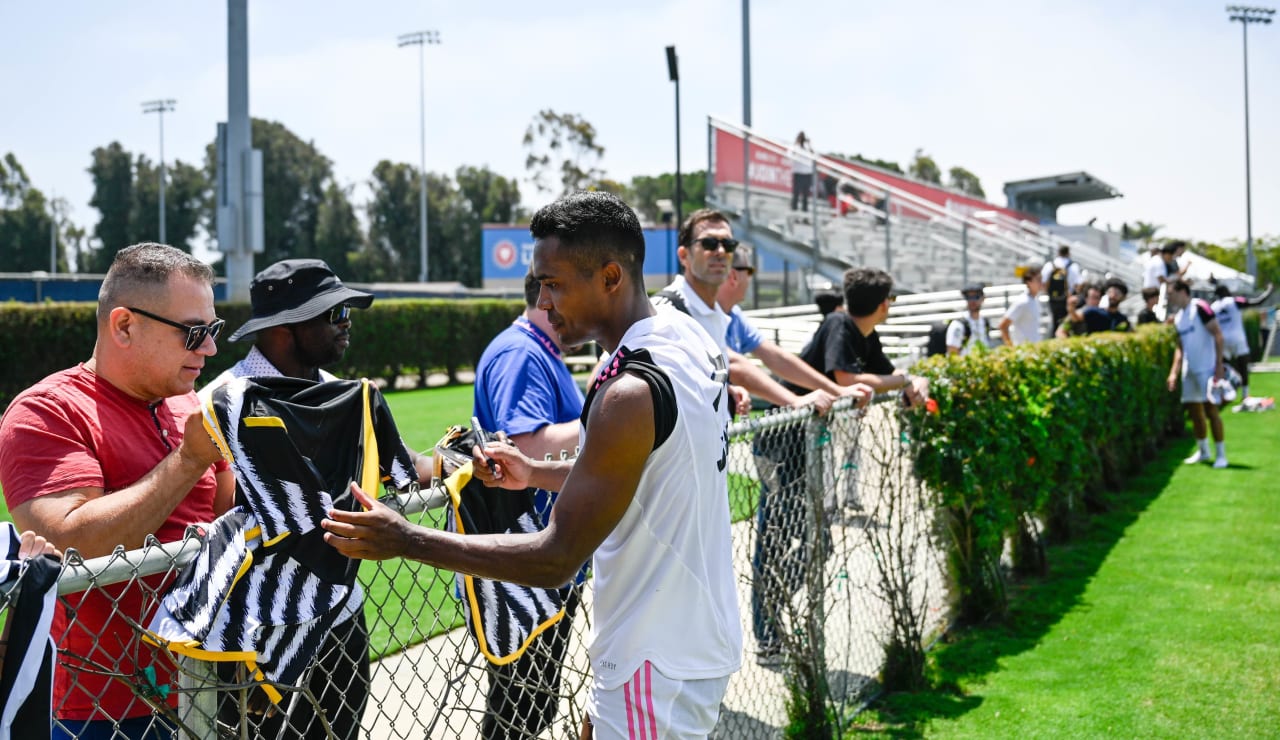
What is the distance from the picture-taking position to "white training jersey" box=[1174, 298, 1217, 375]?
11602mm

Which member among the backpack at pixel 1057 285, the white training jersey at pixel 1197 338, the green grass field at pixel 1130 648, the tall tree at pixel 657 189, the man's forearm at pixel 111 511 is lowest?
the green grass field at pixel 1130 648

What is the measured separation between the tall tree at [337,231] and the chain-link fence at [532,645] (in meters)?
63.4

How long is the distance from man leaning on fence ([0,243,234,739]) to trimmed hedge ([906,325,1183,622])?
3922 mm

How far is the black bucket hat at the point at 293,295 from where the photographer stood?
119 inches

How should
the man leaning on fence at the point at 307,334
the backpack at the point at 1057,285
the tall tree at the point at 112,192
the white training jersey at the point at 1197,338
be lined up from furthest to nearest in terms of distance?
the tall tree at the point at 112,192 < the backpack at the point at 1057,285 < the white training jersey at the point at 1197,338 < the man leaning on fence at the point at 307,334

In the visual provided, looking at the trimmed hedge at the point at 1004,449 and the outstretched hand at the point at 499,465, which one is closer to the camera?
the outstretched hand at the point at 499,465

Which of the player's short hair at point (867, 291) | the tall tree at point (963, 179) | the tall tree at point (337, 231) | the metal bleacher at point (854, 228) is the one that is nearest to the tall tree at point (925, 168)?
the tall tree at point (963, 179)

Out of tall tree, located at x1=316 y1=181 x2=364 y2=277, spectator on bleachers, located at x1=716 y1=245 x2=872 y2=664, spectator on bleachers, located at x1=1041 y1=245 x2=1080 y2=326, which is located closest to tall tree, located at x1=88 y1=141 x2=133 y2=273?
tall tree, located at x1=316 y1=181 x2=364 y2=277

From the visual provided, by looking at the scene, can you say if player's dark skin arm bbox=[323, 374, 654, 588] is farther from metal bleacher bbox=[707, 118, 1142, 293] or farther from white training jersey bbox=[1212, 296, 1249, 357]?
metal bleacher bbox=[707, 118, 1142, 293]

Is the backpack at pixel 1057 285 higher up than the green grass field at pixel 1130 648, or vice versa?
the backpack at pixel 1057 285

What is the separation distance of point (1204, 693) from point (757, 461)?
2.44 m

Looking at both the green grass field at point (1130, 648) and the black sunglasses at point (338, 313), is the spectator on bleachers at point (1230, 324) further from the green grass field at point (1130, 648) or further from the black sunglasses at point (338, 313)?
the black sunglasses at point (338, 313)

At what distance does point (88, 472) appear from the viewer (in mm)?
2420

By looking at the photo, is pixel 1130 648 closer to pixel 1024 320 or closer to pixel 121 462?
pixel 121 462
